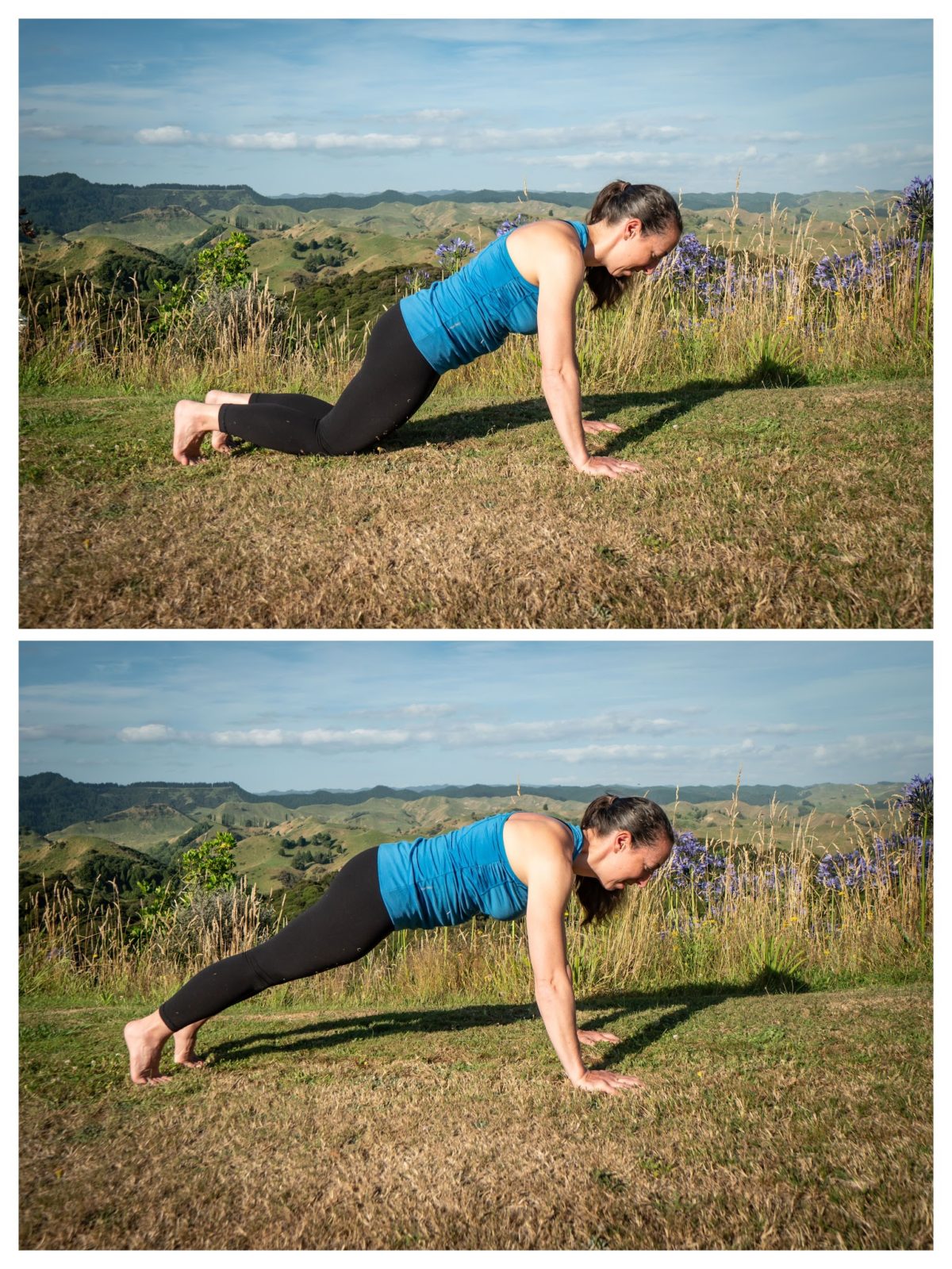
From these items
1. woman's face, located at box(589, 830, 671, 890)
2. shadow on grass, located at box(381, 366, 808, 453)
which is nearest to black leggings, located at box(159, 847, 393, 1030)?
woman's face, located at box(589, 830, 671, 890)

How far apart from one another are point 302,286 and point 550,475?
10321 mm

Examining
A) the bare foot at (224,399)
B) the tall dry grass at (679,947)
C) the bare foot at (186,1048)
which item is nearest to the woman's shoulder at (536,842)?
the bare foot at (186,1048)

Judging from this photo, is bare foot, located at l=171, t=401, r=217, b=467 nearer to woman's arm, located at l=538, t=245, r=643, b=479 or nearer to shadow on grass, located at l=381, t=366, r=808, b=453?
shadow on grass, located at l=381, t=366, r=808, b=453

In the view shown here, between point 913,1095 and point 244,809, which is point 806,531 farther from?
point 244,809

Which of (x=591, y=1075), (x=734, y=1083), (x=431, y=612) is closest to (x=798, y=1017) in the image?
(x=734, y=1083)

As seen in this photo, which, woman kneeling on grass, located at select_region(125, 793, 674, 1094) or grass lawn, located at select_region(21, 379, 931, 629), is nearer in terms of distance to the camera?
woman kneeling on grass, located at select_region(125, 793, 674, 1094)

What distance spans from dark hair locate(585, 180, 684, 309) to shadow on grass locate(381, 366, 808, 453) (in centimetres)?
99

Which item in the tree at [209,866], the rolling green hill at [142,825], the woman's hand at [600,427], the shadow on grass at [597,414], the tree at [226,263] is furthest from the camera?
the rolling green hill at [142,825]

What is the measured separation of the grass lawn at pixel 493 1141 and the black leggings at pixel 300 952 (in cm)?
29

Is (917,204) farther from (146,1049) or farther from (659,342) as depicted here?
(146,1049)

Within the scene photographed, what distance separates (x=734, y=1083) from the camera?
3.24 metres

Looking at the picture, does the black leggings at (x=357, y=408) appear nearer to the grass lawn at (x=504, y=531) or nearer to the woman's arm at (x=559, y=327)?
the grass lawn at (x=504, y=531)

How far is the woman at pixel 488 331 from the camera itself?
4.27m

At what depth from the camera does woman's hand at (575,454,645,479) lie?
458cm
